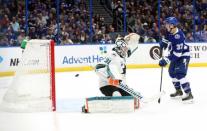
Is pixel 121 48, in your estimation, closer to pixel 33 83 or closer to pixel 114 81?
pixel 114 81

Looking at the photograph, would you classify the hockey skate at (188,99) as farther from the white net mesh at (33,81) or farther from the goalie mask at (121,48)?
the white net mesh at (33,81)

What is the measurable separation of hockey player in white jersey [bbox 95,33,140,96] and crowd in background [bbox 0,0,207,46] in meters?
5.49

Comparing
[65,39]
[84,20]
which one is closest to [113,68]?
A: [65,39]

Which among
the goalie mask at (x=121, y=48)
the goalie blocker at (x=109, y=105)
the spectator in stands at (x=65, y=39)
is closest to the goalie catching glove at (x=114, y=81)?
the goalie blocker at (x=109, y=105)

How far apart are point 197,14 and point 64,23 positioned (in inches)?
159

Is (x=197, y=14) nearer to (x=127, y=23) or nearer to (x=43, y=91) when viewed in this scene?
(x=127, y=23)

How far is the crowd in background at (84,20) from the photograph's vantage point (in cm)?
1278

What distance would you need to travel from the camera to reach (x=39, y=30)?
1303cm

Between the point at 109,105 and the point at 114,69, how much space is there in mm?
494

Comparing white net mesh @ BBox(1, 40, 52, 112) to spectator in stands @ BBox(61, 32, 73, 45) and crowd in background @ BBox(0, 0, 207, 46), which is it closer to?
crowd in background @ BBox(0, 0, 207, 46)

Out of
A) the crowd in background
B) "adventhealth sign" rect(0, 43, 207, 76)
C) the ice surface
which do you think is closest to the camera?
the ice surface

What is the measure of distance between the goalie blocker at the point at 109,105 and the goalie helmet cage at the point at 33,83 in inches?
Answer: 19.3

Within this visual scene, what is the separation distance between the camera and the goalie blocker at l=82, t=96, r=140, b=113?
6840 mm

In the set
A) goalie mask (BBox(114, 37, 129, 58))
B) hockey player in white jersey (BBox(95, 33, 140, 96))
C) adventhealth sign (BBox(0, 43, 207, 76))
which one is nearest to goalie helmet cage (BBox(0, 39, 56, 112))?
hockey player in white jersey (BBox(95, 33, 140, 96))
